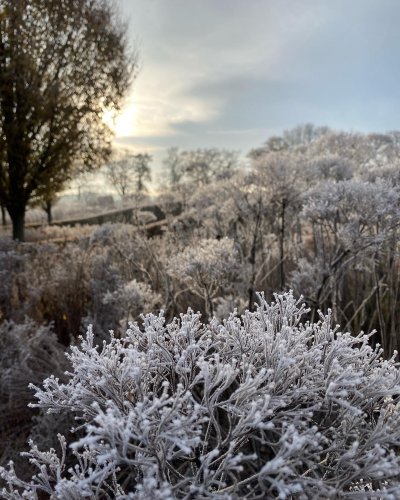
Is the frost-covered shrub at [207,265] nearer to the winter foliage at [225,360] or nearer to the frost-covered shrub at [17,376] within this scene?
the winter foliage at [225,360]

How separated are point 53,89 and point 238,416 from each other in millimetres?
18135

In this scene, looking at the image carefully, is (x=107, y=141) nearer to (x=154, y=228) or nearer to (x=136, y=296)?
(x=154, y=228)

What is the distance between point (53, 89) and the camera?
17062mm

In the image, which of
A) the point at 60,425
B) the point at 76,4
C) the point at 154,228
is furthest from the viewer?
the point at 76,4

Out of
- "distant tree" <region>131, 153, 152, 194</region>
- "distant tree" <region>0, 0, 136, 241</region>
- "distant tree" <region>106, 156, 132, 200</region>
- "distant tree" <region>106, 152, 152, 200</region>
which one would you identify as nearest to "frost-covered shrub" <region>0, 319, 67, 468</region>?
"distant tree" <region>0, 0, 136, 241</region>

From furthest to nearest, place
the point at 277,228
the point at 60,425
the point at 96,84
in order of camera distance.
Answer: the point at 96,84 < the point at 277,228 < the point at 60,425

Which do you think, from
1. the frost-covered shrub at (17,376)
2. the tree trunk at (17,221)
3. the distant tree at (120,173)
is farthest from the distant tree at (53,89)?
the distant tree at (120,173)

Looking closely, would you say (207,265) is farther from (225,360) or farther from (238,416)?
(238,416)

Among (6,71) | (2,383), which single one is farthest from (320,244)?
(6,71)

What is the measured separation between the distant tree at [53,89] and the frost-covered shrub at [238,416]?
17134 mm

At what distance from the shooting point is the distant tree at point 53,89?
645 inches

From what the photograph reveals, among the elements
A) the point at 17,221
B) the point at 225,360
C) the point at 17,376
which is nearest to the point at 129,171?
the point at 17,221

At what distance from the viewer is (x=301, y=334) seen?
1.32 m

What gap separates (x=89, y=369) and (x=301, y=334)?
0.63 m
